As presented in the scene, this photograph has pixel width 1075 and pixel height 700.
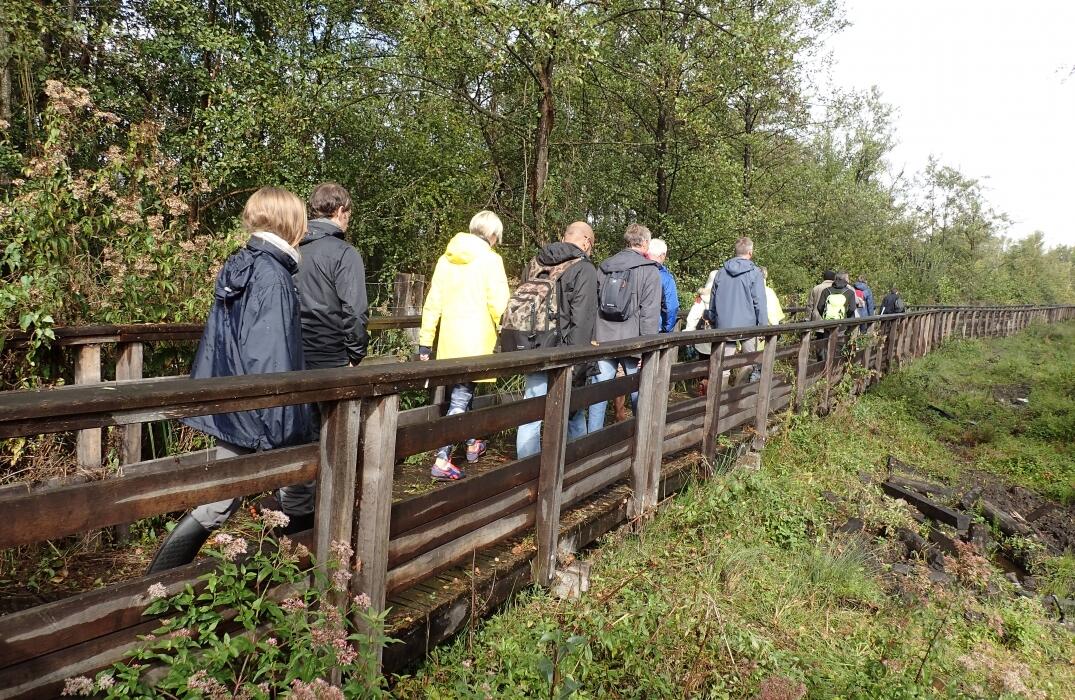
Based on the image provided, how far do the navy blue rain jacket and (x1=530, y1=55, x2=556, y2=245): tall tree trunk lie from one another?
26.9 feet

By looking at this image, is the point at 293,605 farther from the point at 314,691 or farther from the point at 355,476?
the point at 355,476

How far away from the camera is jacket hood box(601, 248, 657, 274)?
5828 millimetres

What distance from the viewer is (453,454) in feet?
18.1

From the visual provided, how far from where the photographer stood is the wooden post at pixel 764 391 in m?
6.63

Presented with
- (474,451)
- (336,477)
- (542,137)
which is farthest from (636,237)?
(542,137)

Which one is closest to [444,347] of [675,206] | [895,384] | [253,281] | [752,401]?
[253,281]

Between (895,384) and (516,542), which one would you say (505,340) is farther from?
(895,384)

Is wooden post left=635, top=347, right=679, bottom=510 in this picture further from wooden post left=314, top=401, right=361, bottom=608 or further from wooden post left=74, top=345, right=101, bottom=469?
wooden post left=74, top=345, right=101, bottom=469

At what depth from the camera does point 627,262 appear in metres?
5.86

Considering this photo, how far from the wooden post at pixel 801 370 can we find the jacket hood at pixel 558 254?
3.65 m

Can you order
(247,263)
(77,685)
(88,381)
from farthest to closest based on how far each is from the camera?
(88,381) < (247,263) < (77,685)

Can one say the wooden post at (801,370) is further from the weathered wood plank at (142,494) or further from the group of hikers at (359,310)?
the weathered wood plank at (142,494)

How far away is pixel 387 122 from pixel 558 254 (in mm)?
9803

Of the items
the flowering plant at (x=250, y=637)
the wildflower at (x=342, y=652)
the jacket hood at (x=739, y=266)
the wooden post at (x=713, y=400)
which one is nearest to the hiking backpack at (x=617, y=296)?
the wooden post at (x=713, y=400)
